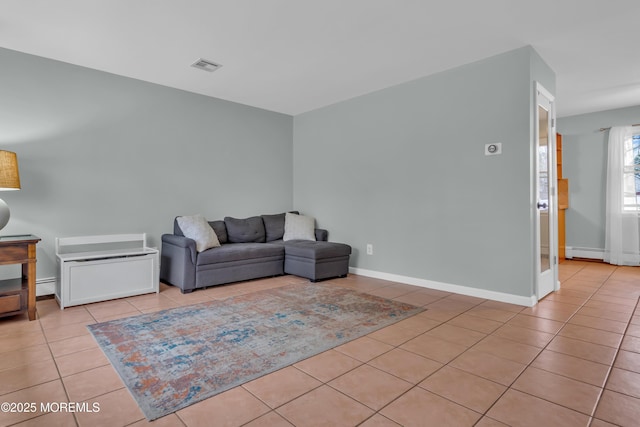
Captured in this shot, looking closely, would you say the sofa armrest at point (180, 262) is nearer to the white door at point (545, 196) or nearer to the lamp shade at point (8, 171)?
the lamp shade at point (8, 171)

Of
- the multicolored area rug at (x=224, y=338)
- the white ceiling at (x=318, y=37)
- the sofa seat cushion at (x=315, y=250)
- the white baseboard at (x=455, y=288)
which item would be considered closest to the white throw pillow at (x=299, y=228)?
the sofa seat cushion at (x=315, y=250)

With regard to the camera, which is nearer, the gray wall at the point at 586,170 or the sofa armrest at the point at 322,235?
the sofa armrest at the point at 322,235

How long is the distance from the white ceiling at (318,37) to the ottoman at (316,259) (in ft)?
6.66

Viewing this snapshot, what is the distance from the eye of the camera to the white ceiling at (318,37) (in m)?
2.60

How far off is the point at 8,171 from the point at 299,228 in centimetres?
320

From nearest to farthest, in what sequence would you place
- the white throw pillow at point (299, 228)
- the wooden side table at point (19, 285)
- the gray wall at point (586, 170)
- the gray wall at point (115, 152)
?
the wooden side table at point (19, 285)
the gray wall at point (115, 152)
the white throw pillow at point (299, 228)
the gray wall at point (586, 170)

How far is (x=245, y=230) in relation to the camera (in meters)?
4.77

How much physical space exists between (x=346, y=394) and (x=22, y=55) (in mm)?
4257

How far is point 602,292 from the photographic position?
12.4 feet

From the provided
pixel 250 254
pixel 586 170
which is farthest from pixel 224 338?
pixel 586 170

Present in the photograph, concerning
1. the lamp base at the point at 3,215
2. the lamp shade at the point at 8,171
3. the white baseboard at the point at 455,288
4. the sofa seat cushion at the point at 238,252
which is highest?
the lamp shade at the point at 8,171

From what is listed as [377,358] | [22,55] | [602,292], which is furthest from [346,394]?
[22,55]

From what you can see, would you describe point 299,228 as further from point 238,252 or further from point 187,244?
point 187,244

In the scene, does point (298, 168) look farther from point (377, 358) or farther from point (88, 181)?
point (377, 358)
